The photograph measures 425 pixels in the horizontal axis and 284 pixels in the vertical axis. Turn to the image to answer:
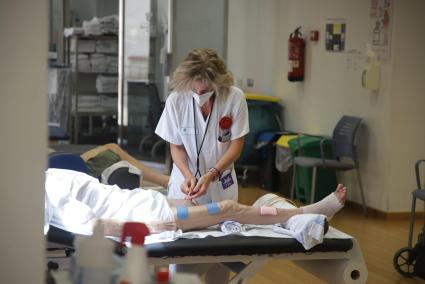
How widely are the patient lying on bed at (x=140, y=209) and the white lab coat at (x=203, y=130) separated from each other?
0.28 metres

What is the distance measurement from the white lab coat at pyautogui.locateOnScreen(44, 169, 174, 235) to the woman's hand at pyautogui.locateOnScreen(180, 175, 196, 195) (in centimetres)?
18

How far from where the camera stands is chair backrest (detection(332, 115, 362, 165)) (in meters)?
5.96

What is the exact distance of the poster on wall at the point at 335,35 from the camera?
6.34 metres

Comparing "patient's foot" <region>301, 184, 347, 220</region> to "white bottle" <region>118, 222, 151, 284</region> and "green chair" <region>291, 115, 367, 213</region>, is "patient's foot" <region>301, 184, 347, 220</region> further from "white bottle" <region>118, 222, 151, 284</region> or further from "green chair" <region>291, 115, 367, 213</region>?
"green chair" <region>291, 115, 367, 213</region>

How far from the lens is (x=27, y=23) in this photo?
1268 mm

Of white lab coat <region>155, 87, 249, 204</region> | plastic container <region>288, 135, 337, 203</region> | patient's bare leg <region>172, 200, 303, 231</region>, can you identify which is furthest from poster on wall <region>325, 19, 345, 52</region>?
patient's bare leg <region>172, 200, 303, 231</region>

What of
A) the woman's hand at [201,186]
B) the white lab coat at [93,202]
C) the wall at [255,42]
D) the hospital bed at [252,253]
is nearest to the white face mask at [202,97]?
the woman's hand at [201,186]

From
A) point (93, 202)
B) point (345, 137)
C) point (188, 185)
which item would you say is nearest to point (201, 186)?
point (188, 185)

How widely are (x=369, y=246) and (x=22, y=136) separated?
3926 mm

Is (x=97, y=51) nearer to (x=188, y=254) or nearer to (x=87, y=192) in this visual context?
(x=87, y=192)

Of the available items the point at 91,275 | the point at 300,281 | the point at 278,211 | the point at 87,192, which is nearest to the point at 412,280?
the point at 300,281

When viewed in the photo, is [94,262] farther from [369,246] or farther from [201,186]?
→ [369,246]

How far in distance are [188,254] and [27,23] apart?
5.20 feet

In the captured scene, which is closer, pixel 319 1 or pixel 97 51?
pixel 319 1
